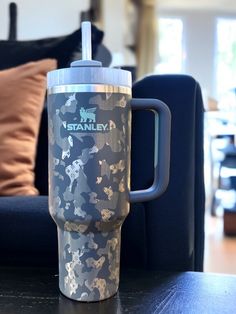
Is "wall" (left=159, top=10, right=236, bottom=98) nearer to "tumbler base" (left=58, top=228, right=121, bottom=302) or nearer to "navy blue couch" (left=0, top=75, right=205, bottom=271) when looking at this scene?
"navy blue couch" (left=0, top=75, right=205, bottom=271)

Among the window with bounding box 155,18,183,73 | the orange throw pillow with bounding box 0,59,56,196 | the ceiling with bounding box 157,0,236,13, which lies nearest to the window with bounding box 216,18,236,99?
the ceiling with bounding box 157,0,236,13

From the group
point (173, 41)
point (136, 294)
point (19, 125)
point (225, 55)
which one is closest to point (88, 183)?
point (136, 294)

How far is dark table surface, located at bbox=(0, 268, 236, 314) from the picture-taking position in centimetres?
51

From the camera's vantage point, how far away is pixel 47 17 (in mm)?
1916

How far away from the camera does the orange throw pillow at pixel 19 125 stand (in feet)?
3.12

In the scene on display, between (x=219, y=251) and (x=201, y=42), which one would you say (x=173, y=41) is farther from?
(x=219, y=251)

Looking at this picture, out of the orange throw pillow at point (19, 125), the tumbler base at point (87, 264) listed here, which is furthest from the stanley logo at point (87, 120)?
the orange throw pillow at point (19, 125)

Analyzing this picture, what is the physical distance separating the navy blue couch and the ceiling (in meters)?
4.64

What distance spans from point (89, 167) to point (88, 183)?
0.02 m

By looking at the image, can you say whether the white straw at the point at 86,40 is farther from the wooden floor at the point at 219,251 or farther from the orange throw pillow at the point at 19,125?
the wooden floor at the point at 219,251

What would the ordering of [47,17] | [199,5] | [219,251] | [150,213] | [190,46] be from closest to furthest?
[150,213]
[47,17]
[219,251]
[199,5]
[190,46]

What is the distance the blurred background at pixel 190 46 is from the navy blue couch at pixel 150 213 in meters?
0.72

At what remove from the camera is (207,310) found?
1.68ft

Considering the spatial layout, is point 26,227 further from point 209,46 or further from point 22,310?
point 209,46
